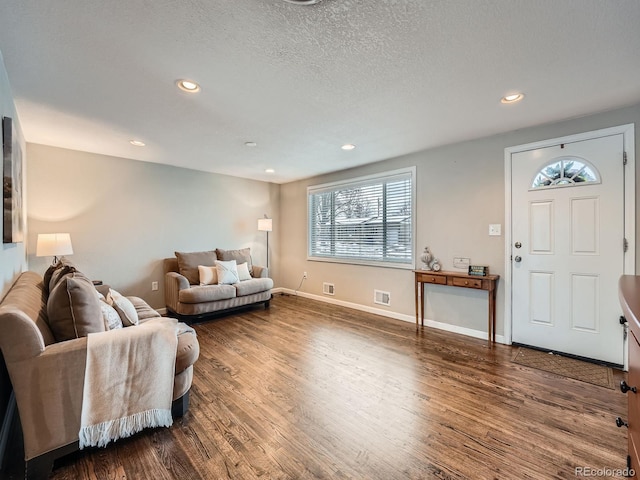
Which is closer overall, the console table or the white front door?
the white front door

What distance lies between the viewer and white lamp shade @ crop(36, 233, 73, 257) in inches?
115

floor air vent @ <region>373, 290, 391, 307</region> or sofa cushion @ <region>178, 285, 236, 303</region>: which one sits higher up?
sofa cushion @ <region>178, 285, 236, 303</region>

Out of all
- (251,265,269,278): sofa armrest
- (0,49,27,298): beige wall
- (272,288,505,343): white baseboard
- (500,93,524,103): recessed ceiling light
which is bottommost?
(272,288,505,343): white baseboard

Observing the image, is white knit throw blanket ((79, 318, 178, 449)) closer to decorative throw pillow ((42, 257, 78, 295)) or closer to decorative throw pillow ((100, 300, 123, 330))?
decorative throw pillow ((100, 300, 123, 330))

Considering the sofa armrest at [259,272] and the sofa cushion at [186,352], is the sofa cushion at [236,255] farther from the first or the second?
the sofa cushion at [186,352]

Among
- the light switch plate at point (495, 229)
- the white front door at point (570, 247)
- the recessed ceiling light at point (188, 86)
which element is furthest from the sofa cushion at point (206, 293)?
the white front door at point (570, 247)

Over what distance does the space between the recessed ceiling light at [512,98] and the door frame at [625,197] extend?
87 centimetres

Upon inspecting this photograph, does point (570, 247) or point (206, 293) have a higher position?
point (570, 247)

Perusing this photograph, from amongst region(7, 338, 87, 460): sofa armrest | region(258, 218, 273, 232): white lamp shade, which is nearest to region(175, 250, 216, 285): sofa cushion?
region(258, 218, 273, 232): white lamp shade

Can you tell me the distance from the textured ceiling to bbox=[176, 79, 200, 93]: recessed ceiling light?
69 millimetres

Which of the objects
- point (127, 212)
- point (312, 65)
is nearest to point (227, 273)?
point (127, 212)

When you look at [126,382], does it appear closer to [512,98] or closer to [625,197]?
[512,98]

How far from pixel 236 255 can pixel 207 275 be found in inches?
30.4

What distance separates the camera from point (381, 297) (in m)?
4.18
